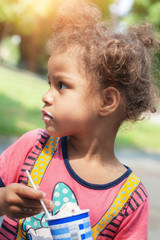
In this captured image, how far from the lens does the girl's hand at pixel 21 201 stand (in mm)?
1435

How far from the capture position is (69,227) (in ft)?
4.54

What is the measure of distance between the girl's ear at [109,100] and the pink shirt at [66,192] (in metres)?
0.26

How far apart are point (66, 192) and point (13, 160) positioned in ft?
0.96

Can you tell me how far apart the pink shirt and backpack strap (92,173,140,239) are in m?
0.01

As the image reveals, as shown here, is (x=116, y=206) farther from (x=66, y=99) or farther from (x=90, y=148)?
(x=66, y=99)

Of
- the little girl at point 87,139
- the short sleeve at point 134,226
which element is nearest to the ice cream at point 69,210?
the little girl at point 87,139

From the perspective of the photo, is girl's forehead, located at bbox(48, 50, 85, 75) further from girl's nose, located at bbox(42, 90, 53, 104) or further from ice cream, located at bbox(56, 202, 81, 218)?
ice cream, located at bbox(56, 202, 81, 218)

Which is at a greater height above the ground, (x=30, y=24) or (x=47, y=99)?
(x=30, y=24)

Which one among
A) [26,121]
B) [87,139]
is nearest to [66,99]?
[87,139]

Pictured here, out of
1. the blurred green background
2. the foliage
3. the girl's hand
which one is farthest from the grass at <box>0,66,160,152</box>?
the foliage

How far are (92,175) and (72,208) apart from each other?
39cm

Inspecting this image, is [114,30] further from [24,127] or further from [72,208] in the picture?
[24,127]

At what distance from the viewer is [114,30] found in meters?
2.07

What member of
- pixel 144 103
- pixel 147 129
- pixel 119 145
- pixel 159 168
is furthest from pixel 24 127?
pixel 144 103
